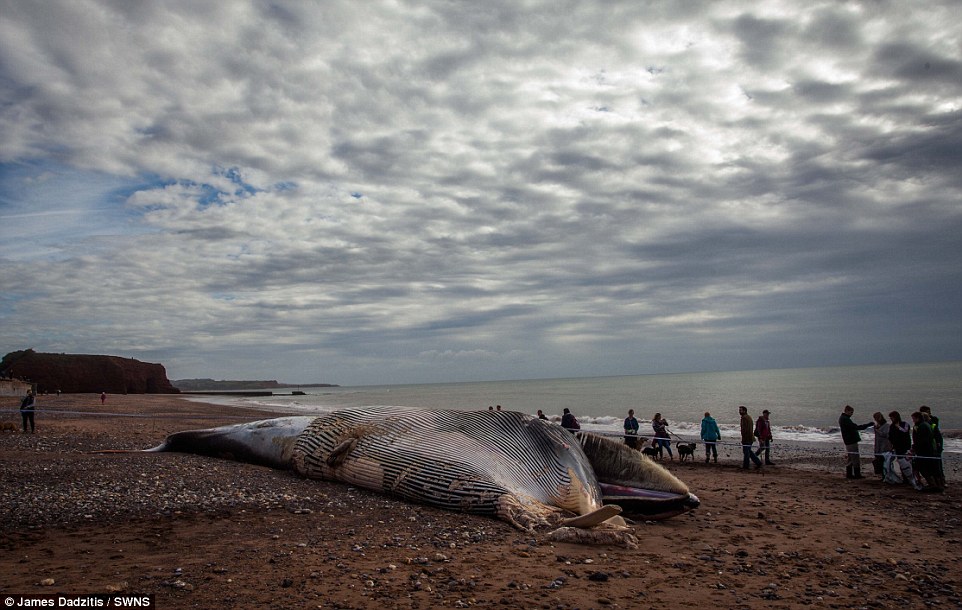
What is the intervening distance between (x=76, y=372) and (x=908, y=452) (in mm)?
89418

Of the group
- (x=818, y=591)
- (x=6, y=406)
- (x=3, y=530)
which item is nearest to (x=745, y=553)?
(x=818, y=591)

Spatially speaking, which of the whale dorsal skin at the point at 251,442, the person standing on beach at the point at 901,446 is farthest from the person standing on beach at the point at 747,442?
the whale dorsal skin at the point at 251,442

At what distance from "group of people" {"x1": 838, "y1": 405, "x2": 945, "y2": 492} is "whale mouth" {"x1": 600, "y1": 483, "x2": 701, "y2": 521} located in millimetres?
6551

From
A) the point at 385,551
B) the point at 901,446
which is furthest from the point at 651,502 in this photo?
the point at 901,446

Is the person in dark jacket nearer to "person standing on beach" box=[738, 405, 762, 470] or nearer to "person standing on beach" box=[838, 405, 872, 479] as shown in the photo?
"person standing on beach" box=[838, 405, 872, 479]

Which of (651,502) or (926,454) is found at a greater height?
(926,454)

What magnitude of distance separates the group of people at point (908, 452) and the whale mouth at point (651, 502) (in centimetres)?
655

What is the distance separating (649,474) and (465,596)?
17.3 feet

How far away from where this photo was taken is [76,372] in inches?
3059

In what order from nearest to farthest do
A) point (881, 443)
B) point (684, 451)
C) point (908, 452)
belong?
point (908, 452) → point (881, 443) → point (684, 451)

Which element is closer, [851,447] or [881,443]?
[881,443]

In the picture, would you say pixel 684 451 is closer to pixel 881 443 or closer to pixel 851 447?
pixel 851 447

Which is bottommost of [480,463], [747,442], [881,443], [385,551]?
[385,551]

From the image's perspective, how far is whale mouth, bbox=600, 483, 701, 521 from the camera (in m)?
8.87
